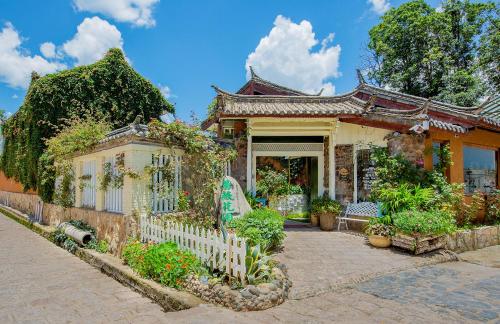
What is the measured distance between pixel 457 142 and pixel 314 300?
7393 mm

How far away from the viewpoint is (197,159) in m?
7.43

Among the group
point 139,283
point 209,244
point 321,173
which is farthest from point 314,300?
point 321,173

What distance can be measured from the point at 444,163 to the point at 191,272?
7335 mm

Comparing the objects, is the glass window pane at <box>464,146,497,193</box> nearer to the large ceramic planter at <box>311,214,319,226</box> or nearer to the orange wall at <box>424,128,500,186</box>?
the orange wall at <box>424,128,500,186</box>

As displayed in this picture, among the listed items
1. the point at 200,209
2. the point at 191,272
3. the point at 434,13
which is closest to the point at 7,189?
the point at 200,209

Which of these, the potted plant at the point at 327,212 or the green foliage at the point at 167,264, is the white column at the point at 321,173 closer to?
the potted plant at the point at 327,212

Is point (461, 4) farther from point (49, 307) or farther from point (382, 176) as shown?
point (49, 307)

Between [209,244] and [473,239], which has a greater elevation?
[209,244]

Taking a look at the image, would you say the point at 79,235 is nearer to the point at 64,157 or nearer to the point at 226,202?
the point at 64,157

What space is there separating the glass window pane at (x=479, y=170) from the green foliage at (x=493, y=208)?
697 mm

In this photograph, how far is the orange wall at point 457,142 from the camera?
8.62 m

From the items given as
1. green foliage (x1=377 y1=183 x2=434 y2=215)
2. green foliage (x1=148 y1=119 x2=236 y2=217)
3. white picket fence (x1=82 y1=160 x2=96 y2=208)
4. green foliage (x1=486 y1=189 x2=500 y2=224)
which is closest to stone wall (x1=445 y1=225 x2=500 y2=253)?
green foliage (x1=486 y1=189 x2=500 y2=224)

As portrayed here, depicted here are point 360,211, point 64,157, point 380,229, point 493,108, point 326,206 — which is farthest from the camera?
point 493,108

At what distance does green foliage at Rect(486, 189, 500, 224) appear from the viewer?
30.3ft
